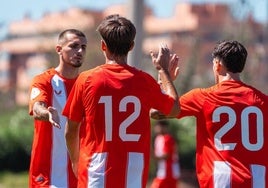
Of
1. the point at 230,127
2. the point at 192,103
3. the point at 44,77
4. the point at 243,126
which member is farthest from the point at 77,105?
the point at 44,77

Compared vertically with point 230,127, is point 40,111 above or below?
above

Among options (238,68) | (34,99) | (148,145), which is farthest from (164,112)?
(34,99)

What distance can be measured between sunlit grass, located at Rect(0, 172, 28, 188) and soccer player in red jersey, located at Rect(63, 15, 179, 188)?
2290 centimetres

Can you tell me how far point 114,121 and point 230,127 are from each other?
3.78 ft

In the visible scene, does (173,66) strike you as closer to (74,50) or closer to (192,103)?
(192,103)

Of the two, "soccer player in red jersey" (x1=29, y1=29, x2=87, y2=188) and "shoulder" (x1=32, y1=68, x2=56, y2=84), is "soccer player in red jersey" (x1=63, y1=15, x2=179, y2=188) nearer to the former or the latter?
"soccer player in red jersey" (x1=29, y1=29, x2=87, y2=188)

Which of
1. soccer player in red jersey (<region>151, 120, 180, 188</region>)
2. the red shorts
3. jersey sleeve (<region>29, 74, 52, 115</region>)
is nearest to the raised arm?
jersey sleeve (<region>29, 74, 52, 115</region>)

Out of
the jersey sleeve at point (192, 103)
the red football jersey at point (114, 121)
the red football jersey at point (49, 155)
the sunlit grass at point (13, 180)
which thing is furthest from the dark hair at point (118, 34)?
the sunlit grass at point (13, 180)

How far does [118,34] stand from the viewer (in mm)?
8922

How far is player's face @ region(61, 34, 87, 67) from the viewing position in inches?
431

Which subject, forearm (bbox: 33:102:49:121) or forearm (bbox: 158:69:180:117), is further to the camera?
forearm (bbox: 33:102:49:121)

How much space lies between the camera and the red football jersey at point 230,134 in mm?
9594

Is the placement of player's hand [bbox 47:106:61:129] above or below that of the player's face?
below

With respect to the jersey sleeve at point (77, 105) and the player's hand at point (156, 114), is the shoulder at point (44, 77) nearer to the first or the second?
the player's hand at point (156, 114)
